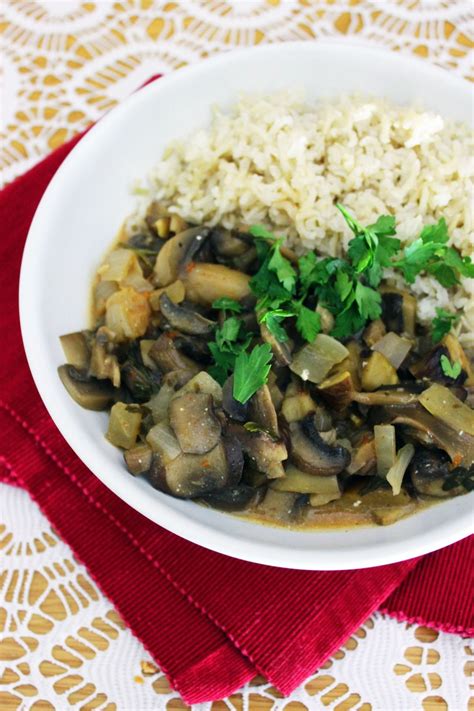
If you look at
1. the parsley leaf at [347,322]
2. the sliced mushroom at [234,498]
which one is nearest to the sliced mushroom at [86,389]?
the sliced mushroom at [234,498]

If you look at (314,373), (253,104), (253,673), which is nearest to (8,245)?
(253,104)

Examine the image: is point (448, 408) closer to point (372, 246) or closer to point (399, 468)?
point (399, 468)

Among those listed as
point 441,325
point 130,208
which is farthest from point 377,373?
point 130,208

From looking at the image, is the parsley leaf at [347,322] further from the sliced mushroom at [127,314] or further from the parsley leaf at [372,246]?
the sliced mushroom at [127,314]

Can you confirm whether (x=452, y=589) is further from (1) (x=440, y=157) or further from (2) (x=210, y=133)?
(2) (x=210, y=133)

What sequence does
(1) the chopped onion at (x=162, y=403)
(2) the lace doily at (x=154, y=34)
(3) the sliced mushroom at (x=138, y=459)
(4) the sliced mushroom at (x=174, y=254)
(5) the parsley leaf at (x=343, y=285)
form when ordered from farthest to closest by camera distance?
1. (2) the lace doily at (x=154, y=34)
2. (4) the sliced mushroom at (x=174, y=254)
3. (5) the parsley leaf at (x=343, y=285)
4. (1) the chopped onion at (x=162, y=403)
5. (3) the sliced mushroom at (x=138, y=459)

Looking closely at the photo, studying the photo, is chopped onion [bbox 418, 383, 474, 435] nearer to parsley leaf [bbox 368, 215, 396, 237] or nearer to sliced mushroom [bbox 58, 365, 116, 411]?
parsley leaf [bbox 368, 215, 396, 237]

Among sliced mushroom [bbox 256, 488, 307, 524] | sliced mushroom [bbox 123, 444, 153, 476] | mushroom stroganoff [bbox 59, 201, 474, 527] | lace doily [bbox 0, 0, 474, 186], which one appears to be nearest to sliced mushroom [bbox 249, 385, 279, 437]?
mushroom stroganoff [bbox 59, 201, 474, 527]
